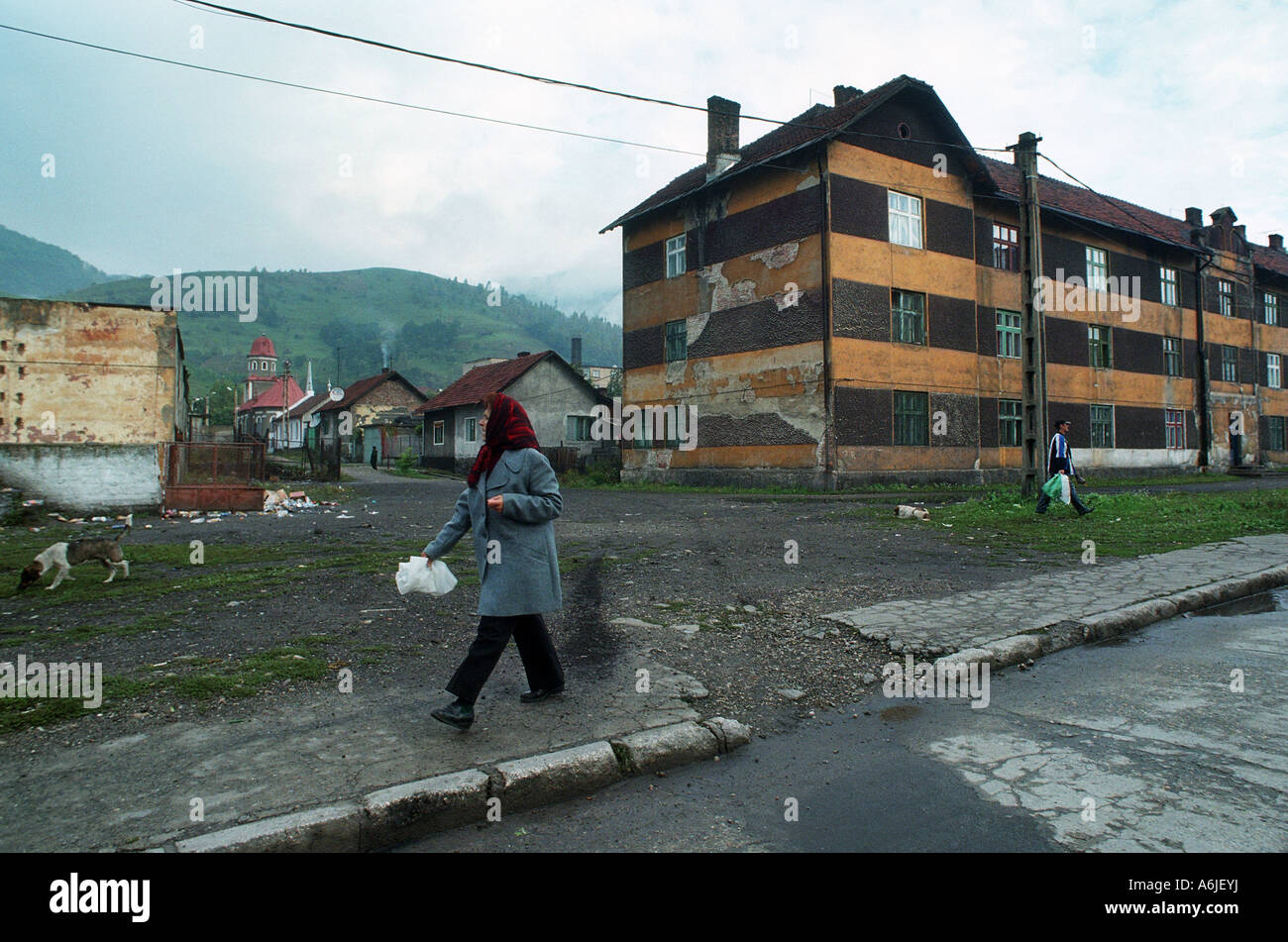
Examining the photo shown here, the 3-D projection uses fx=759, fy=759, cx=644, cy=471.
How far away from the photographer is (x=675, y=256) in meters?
27.2

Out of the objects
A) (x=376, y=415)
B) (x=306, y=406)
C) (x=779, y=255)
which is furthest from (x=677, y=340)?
(x=306, y=406)

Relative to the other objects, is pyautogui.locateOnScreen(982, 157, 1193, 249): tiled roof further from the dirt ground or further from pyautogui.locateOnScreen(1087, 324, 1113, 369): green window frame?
the dirt ground

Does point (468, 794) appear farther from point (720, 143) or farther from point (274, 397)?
point (274, 397)

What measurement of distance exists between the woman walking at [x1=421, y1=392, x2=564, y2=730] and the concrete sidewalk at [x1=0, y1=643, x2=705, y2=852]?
0.98 ft

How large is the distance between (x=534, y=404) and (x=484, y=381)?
4.73 meters

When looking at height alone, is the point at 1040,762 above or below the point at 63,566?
below

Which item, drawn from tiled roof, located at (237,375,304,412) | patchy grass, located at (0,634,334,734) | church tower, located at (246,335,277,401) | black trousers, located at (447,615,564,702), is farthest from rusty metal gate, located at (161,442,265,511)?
church tower, located at (246,335,277,401)

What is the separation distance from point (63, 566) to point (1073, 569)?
1104 cm

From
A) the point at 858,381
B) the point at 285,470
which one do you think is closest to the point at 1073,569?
the point at 858,381

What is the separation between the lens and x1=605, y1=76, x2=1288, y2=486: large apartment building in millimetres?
22047

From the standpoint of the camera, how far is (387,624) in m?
6.32

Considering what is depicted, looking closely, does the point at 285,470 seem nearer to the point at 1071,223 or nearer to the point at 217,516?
the point at 217,516
